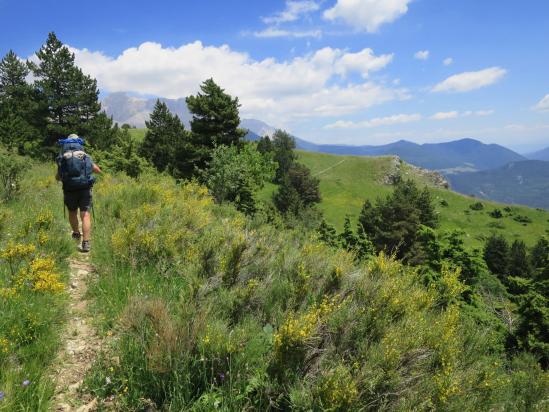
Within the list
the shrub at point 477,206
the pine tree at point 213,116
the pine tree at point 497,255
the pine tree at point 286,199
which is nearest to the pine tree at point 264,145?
the pine tree at point 286,199

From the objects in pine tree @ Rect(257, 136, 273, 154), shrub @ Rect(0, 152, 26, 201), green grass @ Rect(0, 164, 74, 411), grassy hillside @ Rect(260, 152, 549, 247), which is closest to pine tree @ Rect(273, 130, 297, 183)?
pine tree @ Rect(257, 136, 273, 154)

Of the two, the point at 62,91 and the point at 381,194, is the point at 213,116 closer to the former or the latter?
the point at 62,91

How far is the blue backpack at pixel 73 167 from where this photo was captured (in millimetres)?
6723

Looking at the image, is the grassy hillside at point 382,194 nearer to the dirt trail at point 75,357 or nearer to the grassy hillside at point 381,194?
the grassy hillside at point 381,194

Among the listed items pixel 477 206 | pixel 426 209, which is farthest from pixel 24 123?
pixel 477 206

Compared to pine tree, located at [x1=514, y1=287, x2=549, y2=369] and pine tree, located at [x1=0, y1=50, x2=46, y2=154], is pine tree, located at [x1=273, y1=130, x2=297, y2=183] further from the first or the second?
pine tree, located at [x1=514, y1=287, x2=549, y2=369]

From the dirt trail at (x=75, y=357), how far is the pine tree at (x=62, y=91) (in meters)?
38.8

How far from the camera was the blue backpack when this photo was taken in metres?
6.72

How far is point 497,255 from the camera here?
2216 inches

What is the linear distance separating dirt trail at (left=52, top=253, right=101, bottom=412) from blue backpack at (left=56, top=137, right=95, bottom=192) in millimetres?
2501

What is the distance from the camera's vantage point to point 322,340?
3535 millimetres

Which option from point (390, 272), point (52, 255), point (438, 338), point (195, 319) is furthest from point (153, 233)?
point (438, 338)

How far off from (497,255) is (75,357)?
64982mm

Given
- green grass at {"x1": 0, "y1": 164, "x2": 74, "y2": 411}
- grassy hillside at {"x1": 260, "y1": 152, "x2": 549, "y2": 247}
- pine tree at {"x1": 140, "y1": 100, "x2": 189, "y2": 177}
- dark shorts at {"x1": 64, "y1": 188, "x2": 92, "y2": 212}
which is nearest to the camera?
green grass at {"x1": 0, "y1": 164, "x2": 74, "y2": 411}
